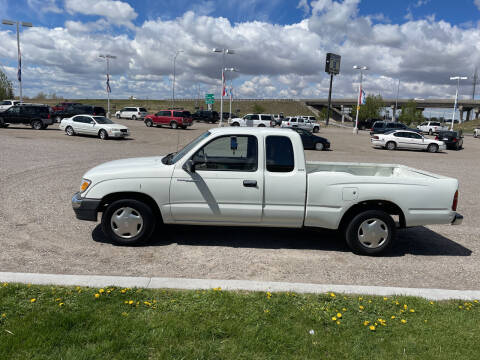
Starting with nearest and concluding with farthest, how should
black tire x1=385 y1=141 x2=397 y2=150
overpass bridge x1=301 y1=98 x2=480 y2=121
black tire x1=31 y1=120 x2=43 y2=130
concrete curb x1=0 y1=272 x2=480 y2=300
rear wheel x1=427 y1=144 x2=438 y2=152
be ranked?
concrete curb x1=0 y1=272 x2=480 y2=300, rear wheel x1=427 y1=144 x2=438 y2=152, black tire x1=385 y1=141 x2=397 y2=150, black tire x1=31 y1=120 x2=43 y2=130, overpass bridge x1=301 y1=98 x2=480 y2=121

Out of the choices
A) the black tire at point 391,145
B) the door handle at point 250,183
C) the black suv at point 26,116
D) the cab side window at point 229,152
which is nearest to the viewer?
the door handle at point 250,183

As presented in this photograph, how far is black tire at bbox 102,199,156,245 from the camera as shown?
5.46 m

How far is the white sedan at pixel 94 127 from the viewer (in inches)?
944

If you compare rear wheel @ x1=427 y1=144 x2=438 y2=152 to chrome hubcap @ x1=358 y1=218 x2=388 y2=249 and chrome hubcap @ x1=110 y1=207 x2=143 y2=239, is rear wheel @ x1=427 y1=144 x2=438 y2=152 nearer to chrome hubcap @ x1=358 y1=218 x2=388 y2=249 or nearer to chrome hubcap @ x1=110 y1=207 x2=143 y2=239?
chrome hubcap @ x1=358 y1=218 x2=388 y2=249

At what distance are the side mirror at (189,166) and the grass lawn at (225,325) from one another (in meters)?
1.84

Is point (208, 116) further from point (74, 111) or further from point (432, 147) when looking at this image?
point (432, 147)

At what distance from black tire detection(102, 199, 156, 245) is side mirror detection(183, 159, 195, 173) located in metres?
0.82

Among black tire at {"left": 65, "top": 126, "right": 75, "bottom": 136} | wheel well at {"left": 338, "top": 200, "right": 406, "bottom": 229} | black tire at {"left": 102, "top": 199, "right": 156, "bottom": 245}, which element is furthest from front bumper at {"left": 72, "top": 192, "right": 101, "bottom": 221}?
black tire at {"left": 65, "top": 126, "right": 75, "bottom": 136}

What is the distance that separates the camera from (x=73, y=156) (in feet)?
50.5

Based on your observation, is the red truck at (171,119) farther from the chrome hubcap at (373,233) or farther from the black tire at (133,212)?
the chrome hubcap at (373,233)

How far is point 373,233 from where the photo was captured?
5.52 meters

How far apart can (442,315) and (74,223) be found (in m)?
5.76

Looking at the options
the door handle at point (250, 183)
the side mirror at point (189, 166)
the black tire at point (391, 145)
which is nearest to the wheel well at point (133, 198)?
the side mirror at point (189, 166)

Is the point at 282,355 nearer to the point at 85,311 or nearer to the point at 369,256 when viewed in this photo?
the point at 85,311
